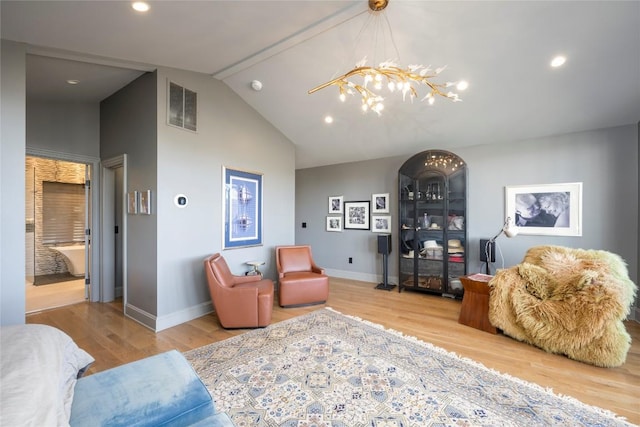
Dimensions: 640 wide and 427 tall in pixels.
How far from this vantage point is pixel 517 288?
2.89m

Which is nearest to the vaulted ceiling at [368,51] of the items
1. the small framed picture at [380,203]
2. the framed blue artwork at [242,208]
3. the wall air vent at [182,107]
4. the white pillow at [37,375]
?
the wall air vent at [182,107]

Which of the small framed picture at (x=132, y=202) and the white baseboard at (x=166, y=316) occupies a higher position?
the small framed picture at (x=132, y=202)

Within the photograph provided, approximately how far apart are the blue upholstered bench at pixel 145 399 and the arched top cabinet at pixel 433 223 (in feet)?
13.0

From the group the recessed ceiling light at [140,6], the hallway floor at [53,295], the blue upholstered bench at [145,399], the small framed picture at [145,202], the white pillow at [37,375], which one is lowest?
the hallway floor at [53,295]

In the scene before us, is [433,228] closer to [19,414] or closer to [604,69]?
[604,69]

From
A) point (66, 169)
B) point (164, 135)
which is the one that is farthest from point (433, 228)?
point (66, 169)

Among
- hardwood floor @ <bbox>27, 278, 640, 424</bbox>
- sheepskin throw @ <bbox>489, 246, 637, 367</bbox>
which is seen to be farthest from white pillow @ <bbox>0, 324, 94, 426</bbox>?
sheepskin throw @ <bbox>489, 246, 637, 367</bbox>

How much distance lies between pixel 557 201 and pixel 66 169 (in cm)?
913

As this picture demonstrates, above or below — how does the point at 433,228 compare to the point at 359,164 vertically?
below

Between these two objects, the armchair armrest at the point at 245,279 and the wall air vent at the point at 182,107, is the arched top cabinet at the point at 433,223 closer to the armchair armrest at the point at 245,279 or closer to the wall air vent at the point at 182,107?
the armchair armrest at the point at 245,279

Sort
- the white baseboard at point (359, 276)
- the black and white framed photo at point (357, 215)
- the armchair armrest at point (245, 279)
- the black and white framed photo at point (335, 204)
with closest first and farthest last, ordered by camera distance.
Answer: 1. the armchair armrest at point (245, 279)
2. the white baseboard at point (359, 276)
3. the black and white framed photo at point (357, 215)
4. the black and white framed photo at point (335, 204)

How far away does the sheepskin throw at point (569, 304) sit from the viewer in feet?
7.85

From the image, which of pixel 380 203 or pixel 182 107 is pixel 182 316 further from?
pixel 380 203

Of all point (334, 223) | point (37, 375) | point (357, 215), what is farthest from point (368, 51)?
point (334, 223)
